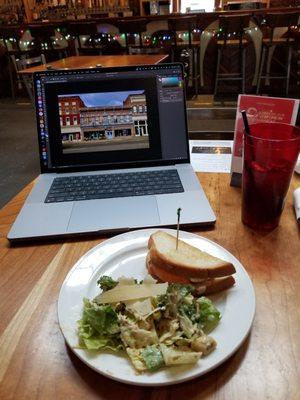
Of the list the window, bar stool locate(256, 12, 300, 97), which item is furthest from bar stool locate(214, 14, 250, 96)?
the window

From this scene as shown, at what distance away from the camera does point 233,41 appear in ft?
13.9

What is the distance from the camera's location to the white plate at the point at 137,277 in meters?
0.39

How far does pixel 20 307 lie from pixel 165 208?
0.37 m

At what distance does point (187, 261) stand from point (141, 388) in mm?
201

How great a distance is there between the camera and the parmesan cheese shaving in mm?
458

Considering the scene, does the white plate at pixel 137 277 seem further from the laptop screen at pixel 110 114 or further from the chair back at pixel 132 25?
the chair back at pixel 132 25

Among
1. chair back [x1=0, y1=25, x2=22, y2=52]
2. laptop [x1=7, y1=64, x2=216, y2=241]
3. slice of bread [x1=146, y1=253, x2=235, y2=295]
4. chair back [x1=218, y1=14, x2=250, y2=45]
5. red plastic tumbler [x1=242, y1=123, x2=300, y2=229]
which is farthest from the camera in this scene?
chair back [x1=0, y1=25, x2=22, y2=52]

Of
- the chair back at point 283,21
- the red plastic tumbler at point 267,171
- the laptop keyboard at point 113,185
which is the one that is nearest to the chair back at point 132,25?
the chair back at point 283,21

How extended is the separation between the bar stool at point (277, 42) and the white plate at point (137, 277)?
4.25 metres

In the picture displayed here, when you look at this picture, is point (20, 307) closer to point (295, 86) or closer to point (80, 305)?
point (80, 305)

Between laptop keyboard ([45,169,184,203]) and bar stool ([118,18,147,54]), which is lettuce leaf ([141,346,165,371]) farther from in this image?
bar stool ([118,18,147,54])

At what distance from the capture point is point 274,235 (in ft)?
2.21

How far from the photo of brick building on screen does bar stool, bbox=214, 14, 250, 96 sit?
3660mm

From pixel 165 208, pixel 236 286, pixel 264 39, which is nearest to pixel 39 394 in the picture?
pixel 236 286
